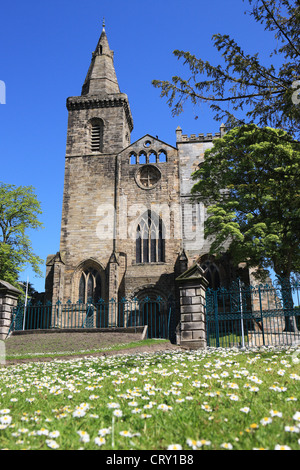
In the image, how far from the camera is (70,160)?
3123 centimetres

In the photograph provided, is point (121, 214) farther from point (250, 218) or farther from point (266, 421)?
point (266, 421)

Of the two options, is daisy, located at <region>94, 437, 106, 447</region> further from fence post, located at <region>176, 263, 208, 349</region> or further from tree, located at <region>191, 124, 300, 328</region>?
tree, located at <region>191, 124, 300, 328</region>

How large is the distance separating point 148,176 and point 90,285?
9.54 m

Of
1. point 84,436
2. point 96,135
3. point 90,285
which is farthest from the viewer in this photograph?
point 96,135

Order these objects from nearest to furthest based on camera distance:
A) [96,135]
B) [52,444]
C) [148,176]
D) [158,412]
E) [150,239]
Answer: [52,444]
[158,412]
[150,239]
[148,176]
[96,135]

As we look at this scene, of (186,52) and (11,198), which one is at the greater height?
(11,198)

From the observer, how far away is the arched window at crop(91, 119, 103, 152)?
105 ft

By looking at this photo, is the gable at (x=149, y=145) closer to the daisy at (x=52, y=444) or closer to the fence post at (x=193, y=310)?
the fence post at (x=193, y=310)

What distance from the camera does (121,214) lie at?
28.9 metres

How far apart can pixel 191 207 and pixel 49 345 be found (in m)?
16.1

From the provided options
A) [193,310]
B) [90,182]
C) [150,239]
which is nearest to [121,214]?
[150,239]
